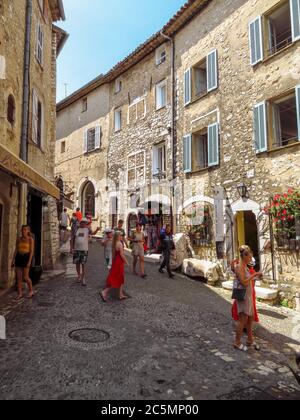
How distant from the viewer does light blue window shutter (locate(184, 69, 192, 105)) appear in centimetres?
1257

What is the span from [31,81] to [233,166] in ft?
22.5

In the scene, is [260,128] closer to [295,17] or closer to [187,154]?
[295,17]

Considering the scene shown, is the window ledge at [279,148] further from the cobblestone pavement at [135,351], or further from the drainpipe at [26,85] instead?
the drainpipe at [26,85]

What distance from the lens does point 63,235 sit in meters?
15.5

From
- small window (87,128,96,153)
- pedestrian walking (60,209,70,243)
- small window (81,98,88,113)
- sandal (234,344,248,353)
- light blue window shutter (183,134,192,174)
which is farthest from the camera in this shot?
small window (81,98,88,113)

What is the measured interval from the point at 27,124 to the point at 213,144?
6.31 meters

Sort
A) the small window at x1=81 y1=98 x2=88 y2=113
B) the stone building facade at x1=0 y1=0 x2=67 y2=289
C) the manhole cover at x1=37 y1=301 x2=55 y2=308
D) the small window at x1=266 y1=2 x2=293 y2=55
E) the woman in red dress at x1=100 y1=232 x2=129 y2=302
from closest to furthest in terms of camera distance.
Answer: the manhole cover at x1=37 y1=301 x2=55 y2=308
the woman in red dress at x1=100 y1=232 x2=129 y2=302
the stone building facade at x1=0 y1=0 x2=67 y2=289
the small window at x1=266 y1=2 x2=293 y2=55
the small window at x1=81 y1=98 x2=88 y2=113

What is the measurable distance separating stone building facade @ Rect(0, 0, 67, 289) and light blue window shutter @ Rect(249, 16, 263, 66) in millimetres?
6806

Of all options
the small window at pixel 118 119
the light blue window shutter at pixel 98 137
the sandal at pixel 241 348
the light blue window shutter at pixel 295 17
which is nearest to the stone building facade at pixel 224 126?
the light blue window shutter at pixel 295 17

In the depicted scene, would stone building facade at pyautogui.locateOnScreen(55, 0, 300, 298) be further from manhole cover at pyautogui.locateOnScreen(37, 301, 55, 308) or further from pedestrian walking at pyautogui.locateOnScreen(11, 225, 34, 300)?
pedestrian walking at pyautogui.locateOnScreen(11, 225, 34, 300)

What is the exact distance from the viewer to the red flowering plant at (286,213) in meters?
7.86

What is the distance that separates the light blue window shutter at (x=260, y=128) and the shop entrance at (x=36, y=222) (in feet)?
23.6

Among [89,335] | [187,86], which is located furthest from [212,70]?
[89,335]

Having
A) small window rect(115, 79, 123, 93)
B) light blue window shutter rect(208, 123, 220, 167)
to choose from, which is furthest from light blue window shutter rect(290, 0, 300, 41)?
small window rect(115, 79, 123, 93)
